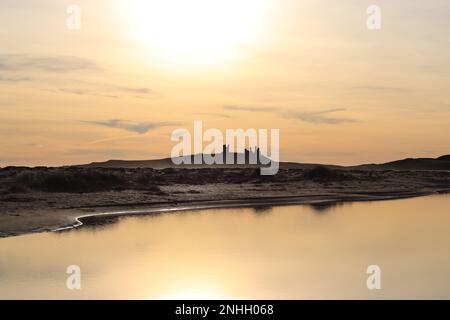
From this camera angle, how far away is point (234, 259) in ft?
75.7

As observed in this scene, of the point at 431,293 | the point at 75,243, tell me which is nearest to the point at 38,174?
the point at 75,243

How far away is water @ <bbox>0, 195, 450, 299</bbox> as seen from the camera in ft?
58.9

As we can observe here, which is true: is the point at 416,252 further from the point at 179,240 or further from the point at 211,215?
the point at 211,215

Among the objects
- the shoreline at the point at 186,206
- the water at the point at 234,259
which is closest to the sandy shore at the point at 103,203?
the shoreline at the point at 186,206

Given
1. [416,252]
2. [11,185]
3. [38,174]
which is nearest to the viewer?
[416,252]

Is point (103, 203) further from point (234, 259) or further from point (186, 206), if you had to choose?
point (234, 259)

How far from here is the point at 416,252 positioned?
25109 millimetres

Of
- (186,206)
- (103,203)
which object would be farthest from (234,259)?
(103,203)

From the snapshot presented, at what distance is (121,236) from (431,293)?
52.6 ft

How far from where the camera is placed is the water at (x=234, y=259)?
17.9m

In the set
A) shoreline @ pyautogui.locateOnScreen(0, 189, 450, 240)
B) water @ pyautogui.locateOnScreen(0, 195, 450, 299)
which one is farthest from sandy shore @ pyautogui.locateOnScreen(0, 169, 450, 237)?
water @ pyautogui.locateOnScreen(0, 195, 450, 299)

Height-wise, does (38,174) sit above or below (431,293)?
above

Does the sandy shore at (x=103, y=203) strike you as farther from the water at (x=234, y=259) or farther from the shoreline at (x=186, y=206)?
the water at (x=234, y=259)

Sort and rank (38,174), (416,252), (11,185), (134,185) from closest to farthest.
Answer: (416,252) → (11,185) → (38,174) → (134,185)
